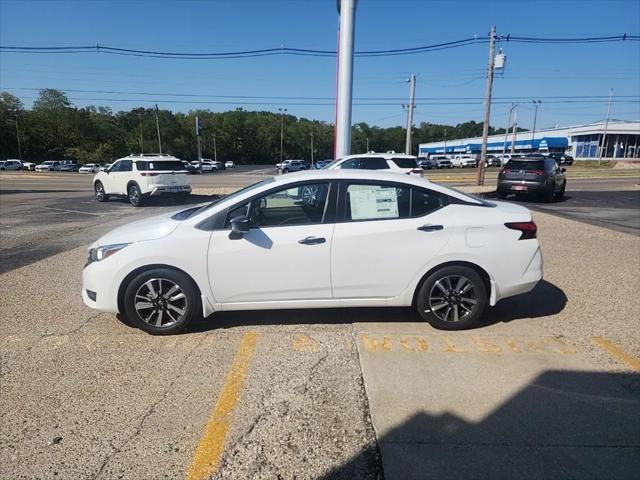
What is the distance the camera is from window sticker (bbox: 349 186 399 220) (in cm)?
424

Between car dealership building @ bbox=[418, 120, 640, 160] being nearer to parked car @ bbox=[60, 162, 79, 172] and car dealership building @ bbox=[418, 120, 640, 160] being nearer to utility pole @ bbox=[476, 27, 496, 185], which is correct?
utility pole @ bbox=[476, 27, 496, 185]

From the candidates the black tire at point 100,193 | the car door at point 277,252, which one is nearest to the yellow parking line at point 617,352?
the car door at point 277,252

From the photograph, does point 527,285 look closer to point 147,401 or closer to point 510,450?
point 510,450

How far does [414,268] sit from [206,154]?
116 m

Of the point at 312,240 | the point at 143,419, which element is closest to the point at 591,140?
the point at 312,240

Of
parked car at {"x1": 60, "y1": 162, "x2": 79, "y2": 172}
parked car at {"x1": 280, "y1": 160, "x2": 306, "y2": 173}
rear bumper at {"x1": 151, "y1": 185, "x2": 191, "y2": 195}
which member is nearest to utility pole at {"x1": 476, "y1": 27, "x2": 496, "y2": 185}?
rear bumper at {"x1": 151, "y1": 185, "x2": 191, "y2": 195}

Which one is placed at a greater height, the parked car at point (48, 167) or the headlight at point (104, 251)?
the headlight at point (104, 251)

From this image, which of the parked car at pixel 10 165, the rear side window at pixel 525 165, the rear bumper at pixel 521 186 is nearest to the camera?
the rear bumper at pixel 521 186

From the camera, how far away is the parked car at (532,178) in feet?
53.3

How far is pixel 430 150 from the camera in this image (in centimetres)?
12962

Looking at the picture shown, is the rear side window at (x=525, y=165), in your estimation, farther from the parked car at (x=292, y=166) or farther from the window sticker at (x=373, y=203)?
the parked car at (x=292, y=166)

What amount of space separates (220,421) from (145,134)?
106580mm

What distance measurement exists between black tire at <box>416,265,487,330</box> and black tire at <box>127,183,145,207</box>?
14553 millimetres

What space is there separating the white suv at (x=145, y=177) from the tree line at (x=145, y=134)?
251 feet
